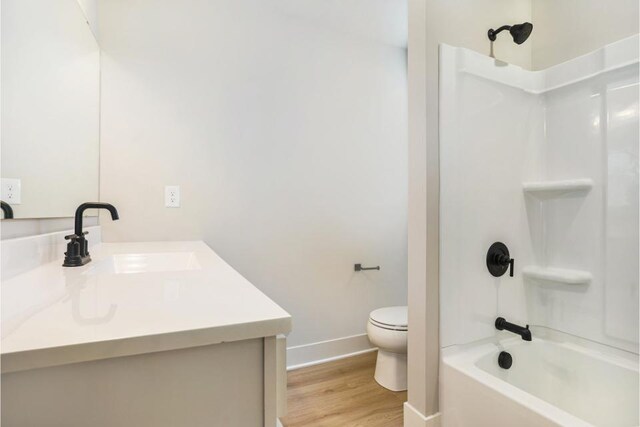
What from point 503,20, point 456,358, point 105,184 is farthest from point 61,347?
point 503,20

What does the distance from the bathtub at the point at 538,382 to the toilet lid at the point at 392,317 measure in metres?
0.51

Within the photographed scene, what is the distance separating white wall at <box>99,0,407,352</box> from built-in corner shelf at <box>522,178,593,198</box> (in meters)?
1.08

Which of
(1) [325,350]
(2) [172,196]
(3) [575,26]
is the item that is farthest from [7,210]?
(3) [575,26]

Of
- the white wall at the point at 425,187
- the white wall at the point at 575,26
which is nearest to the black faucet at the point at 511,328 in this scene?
the white wall at the point at 425,187

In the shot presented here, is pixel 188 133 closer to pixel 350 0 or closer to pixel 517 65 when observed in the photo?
pixel 350 0

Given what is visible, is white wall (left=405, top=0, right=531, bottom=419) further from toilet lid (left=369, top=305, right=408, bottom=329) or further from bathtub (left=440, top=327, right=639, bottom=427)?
toilet lid (left=369, top=305, right=408, bottom=329)

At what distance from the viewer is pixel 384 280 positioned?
2.52m

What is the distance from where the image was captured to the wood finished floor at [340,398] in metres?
1.60

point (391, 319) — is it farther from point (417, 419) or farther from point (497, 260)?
point (497, 260)

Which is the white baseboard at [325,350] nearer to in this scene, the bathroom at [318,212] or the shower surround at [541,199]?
the bathroom at [318,212]

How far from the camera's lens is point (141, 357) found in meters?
0.49

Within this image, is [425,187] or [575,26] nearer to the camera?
[425,187]

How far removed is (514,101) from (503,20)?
423 mm

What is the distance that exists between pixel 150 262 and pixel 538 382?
1829mm
